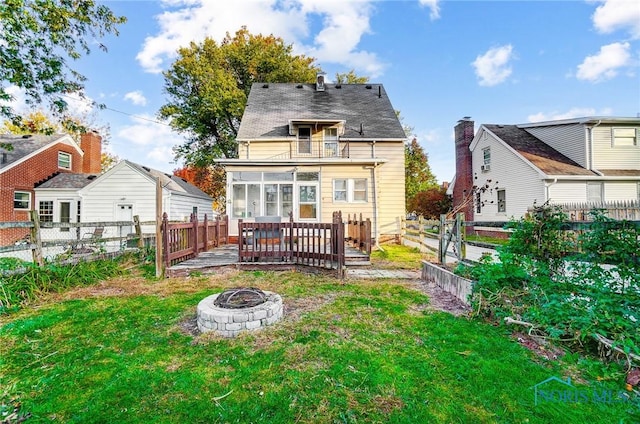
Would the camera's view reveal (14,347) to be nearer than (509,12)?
Yes

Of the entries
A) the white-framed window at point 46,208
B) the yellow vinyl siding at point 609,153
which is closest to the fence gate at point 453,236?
the yellow vinyl siding at point 609,153

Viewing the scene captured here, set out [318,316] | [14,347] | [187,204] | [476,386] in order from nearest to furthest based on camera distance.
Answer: [476,386] → [14,347] → [318,316] → [187,204]

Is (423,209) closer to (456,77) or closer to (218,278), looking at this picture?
(456,77)

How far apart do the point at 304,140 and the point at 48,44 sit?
992 cm

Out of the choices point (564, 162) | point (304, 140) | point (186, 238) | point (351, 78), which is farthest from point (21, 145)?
point (564, 162)

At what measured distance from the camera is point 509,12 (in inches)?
367

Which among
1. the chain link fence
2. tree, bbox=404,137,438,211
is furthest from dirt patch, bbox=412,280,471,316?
tree, bbox=404,137,438,211

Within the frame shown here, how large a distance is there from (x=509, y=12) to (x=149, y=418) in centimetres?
1336

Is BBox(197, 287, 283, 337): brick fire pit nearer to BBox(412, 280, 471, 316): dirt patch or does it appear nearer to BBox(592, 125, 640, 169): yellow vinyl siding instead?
BBox(412, 280, 471, 316): dirt patch

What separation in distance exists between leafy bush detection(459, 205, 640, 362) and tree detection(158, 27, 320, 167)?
21675mm

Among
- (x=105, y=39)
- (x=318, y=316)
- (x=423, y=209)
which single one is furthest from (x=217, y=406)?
(x=423, y=209)

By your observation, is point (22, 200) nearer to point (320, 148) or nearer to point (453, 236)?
point (320, 148)

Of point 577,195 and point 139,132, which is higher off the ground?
point 139,132

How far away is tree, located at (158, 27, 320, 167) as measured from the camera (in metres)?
21.5
